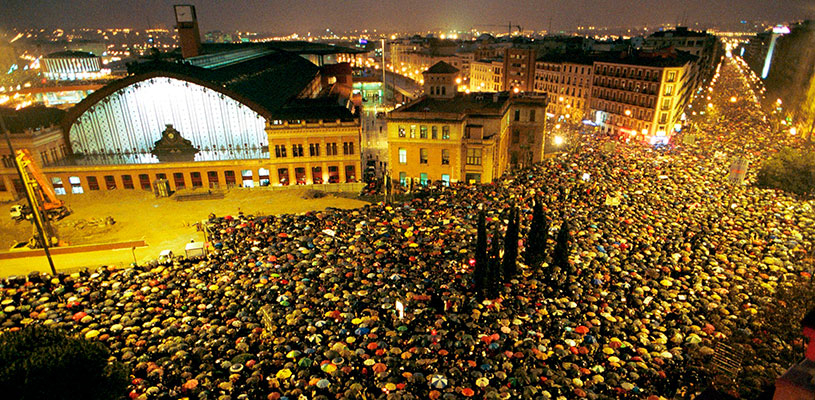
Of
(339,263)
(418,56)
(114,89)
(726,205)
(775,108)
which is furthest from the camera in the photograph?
(418,56)

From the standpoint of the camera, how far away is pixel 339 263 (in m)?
27.5

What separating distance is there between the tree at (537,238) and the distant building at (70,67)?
5213 inches

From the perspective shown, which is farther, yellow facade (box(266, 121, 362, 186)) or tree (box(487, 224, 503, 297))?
yellow facade (box(266, 121, 362, 186))

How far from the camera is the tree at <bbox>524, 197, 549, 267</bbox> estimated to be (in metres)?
27.7

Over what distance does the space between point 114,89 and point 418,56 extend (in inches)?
4308

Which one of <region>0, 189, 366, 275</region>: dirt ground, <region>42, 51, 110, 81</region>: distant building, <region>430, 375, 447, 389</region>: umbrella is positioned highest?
<region>42, 51, 110, 81</region>: distant building

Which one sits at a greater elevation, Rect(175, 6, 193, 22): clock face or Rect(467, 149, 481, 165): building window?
Rect(175, 6, 193, 22): clock face

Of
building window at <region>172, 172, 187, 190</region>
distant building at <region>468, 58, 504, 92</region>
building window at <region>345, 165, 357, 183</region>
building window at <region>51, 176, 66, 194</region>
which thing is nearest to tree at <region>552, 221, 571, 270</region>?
building window at <region>345, 165, 357, 183</region>

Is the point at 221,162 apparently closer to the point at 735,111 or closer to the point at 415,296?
the point at 415,296

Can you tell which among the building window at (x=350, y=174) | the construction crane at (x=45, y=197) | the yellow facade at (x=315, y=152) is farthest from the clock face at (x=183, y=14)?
the building window at (x=350, y=174)

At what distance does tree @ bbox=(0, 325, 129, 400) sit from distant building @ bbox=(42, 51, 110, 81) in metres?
129

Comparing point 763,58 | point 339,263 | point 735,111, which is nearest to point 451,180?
point 339,263

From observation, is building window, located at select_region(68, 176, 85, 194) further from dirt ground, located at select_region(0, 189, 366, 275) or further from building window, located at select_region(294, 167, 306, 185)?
building window, located at select_region(294, 167, 306, 185)

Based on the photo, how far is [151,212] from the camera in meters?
41.4
